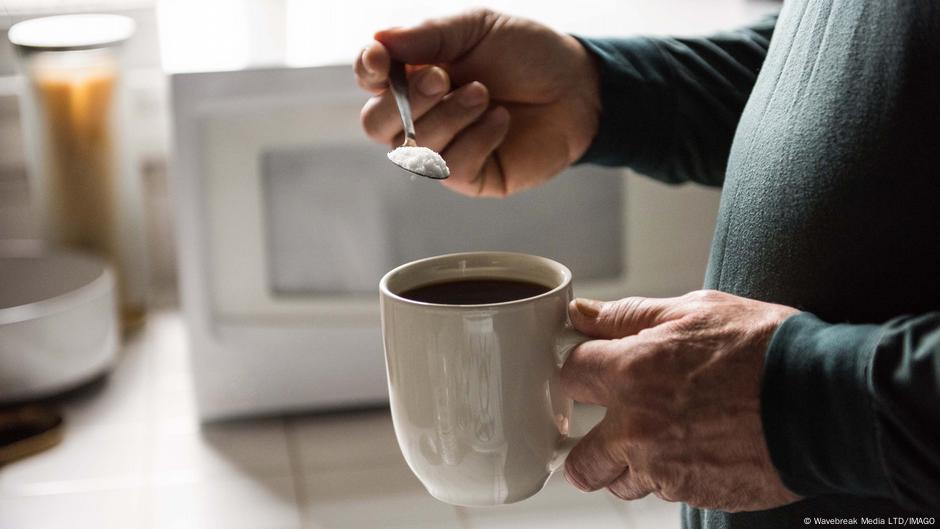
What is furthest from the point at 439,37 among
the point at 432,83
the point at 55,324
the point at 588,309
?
the point at 55,324

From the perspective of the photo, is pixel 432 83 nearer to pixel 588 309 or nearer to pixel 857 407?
pixel 588 309

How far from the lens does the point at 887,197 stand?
461 mm

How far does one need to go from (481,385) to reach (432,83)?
26 centimetres

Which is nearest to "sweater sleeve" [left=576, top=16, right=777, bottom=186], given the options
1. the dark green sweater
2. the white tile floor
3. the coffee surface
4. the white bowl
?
the dark green sweater

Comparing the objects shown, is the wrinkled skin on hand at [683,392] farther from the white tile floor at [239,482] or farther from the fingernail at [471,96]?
the white tile floor at [239,482]

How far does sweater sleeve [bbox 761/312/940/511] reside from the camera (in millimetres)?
386

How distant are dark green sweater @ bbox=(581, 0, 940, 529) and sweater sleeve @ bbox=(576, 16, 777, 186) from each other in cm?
12

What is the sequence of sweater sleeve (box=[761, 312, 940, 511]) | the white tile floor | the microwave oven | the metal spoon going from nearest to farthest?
sweater sleeve (box=[761, 312, 940, 511]) → the metal spoon → the white tile floor → the microwave oven

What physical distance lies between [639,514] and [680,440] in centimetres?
75

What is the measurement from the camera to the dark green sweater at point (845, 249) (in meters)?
0.40

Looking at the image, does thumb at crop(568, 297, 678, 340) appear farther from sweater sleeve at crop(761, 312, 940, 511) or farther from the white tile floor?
the white tile floor

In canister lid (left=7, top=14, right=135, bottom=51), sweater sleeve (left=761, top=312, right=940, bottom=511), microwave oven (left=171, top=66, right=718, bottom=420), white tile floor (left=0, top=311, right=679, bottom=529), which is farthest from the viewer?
canister lid (left=7, top=14, right=135, bottom=51)

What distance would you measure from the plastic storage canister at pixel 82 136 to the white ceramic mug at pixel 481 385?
1.12 m

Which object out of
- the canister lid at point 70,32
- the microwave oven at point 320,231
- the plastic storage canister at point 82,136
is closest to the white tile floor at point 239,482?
the microwave oven at point 320,231
